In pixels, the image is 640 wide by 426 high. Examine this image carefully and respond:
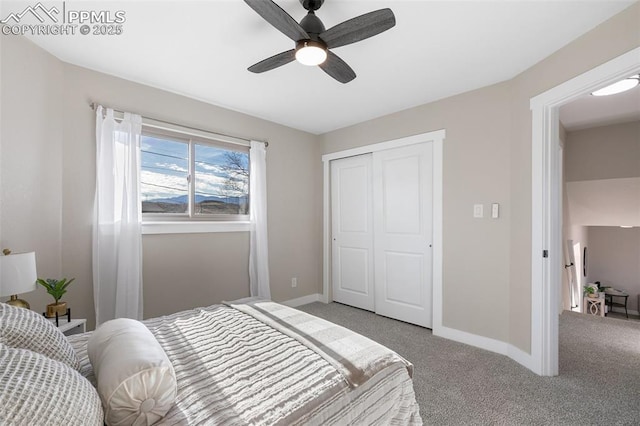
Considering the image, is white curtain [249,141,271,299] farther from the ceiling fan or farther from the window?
the ceiling fan

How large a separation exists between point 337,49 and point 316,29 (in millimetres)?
564

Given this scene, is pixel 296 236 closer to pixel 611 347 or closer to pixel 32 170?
pixel 32 170

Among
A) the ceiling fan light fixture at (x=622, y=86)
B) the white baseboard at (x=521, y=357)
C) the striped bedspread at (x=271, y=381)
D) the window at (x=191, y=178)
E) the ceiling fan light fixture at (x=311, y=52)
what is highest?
the ceiling fan light fixture at (x=622, y=86)

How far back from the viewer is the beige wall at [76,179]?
6.32 feet

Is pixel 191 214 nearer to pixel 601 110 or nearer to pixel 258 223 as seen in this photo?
pixel 258 223

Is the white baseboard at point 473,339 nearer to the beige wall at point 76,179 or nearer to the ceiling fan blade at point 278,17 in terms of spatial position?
the beige wall at point 76,179

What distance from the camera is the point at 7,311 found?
1.07 m

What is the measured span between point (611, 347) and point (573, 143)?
2896 mm

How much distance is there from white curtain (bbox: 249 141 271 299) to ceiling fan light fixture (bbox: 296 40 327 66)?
1.89 meters

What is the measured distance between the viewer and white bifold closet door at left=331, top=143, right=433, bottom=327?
3.23 metres

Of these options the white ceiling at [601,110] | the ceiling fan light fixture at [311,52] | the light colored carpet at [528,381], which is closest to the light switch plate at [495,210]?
the light colored carpet at [528,381]

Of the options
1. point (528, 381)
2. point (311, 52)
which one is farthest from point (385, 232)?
point (311, 52)

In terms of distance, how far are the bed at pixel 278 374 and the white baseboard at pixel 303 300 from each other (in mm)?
2302

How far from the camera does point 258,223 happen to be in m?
3.44
